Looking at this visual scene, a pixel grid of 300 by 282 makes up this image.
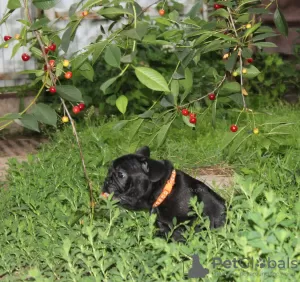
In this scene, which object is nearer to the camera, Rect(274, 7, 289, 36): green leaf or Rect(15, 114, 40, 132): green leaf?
Rect(15, 114, 40, 132): green leaf

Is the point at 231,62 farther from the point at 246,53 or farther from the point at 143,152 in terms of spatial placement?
the point at 143,152

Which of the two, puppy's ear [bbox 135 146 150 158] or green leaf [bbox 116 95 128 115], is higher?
green leaf [bbox 116 95 128 115]

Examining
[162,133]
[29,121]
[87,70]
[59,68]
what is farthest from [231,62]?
[29,121]

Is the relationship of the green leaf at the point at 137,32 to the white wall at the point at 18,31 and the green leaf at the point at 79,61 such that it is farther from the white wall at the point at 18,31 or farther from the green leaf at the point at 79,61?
the white wall at the point at 18,31

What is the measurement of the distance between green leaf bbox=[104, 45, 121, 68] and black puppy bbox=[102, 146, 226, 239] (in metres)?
0.72

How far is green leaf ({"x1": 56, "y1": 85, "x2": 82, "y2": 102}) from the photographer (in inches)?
149

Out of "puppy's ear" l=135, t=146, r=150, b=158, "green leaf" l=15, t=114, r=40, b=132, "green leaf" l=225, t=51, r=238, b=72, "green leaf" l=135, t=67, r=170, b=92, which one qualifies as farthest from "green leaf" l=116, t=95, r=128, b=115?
"green leaf" l=225, t=51, r=238, b=72

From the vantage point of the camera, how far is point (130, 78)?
31.8 feet

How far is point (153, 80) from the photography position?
11.7ft

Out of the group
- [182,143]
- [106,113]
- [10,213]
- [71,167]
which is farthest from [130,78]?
[10,213]

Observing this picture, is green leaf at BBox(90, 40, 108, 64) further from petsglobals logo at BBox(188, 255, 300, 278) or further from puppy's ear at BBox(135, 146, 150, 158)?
petsglobals logo at BBox(188, 255, 300, 278)

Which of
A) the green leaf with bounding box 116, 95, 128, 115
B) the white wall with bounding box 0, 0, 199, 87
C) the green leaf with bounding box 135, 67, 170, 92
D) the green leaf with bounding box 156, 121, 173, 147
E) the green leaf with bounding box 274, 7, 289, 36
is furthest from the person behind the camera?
the white wall with bounding box 0, 0, 199, 87

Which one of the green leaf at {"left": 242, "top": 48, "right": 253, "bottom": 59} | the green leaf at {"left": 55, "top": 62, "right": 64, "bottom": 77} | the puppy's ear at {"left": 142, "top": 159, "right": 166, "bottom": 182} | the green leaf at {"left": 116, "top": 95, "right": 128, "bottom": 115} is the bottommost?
the puppy's ear at {"left": 142, "top": 159, "right": 166, "bottom": 182}

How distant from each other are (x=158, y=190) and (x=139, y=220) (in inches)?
21.7
